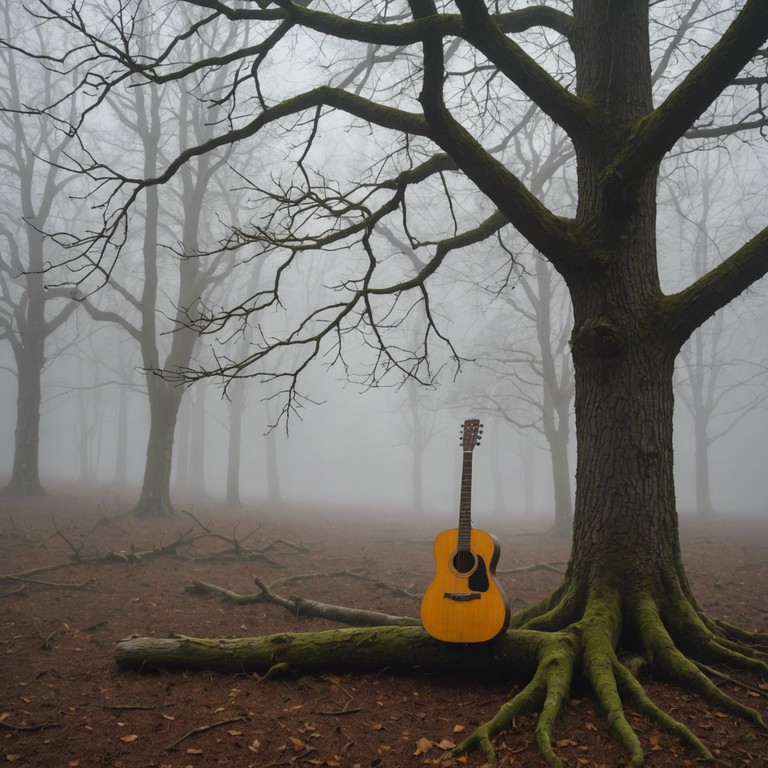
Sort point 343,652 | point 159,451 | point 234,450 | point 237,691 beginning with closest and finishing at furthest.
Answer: point 237,691 → point 343,652 → point 159,451 → point 234,450

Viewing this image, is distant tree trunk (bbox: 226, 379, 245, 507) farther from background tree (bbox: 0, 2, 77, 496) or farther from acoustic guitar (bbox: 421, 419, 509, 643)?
acoustic guitar (bbox: 421, 419, 509, 643)

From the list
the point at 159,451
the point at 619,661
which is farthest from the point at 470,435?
the point at 159,451

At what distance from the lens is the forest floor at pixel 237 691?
3084 mm

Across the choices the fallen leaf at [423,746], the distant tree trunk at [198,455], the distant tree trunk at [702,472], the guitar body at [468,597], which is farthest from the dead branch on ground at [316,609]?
the distant tree trunk at [702,472]

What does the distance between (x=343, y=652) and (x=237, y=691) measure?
78 centimetres

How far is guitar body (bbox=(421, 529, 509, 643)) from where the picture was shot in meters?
3.78

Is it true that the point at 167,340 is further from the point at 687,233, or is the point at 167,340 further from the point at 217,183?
the point at 687,233

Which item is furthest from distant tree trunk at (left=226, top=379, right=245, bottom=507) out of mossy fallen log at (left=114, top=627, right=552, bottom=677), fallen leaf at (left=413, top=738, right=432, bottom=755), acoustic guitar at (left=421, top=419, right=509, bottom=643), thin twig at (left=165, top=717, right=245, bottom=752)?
fallen leaf at (left=413, top=738, right=432, bottom=755)

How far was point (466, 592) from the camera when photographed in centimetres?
388

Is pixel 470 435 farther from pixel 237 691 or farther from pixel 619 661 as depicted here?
pixel 237 691

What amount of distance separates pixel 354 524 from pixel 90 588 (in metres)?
11.0

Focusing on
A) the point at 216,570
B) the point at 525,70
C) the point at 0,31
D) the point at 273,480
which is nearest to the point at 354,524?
the point at 273,480

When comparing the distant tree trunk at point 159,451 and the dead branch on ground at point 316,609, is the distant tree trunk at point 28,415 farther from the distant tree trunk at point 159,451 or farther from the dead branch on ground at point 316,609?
the dead branch on ground at point 316,609

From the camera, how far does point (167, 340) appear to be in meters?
27.7
